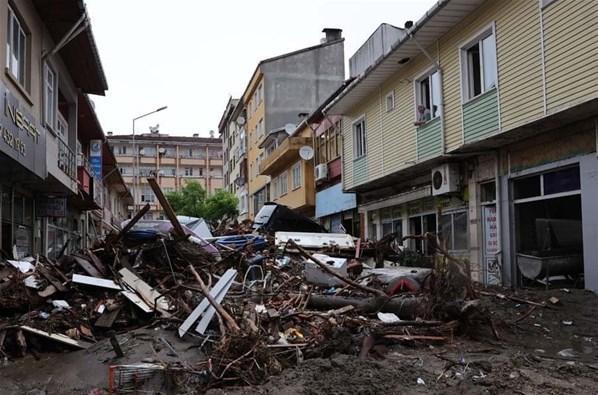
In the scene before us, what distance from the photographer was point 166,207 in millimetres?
9781

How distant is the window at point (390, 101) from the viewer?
18.7 meters

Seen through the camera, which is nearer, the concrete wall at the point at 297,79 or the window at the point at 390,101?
the window at the point at 390,101

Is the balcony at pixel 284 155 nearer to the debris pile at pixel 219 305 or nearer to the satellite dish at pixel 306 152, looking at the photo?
the satellite dish at pixel 306 152

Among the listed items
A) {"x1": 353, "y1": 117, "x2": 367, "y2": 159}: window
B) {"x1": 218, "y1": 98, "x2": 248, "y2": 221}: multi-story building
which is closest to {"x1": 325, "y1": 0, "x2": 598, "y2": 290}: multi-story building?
{"x1": 353, "y1": 117, "x2": 367, "y2": 159}: window

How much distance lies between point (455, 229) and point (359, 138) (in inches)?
283

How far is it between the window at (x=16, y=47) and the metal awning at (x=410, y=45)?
910 cm

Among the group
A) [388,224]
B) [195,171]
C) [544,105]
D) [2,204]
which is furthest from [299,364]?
[195,171]

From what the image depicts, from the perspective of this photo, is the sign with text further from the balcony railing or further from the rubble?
the rubble

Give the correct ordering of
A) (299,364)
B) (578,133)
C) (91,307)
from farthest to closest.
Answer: (578,133)
(91,307)
(299,364)

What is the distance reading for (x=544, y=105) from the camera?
436 inches

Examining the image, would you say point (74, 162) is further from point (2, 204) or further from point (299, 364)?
point (299, 364)

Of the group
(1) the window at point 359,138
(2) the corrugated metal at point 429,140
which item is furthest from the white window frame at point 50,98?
(1) the window at point 359,138

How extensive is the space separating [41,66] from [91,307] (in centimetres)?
708

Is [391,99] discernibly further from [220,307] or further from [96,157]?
[96,157]
